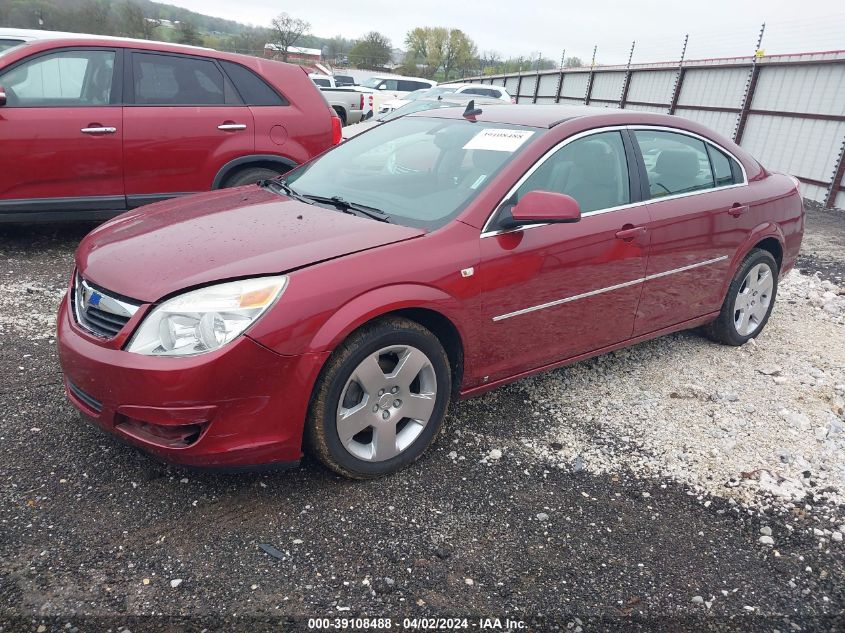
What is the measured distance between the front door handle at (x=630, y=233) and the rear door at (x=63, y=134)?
4248mm

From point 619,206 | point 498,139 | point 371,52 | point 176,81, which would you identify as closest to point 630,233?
point 619,206

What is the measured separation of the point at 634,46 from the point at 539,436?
1911 centimetres

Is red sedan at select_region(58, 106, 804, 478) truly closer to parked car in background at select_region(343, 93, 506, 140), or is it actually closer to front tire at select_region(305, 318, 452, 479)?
front tire at select_region(305, 318, 452, 479)

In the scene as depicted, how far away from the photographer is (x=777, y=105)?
1255 cm

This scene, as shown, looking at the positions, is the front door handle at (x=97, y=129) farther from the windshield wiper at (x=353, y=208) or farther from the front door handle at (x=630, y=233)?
the front door handle at (x=630, y=233)

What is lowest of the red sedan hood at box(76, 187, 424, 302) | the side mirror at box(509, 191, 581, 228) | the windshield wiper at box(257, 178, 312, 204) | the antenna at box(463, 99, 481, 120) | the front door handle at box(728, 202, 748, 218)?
the red sedan hood at box(76, 187, 424, 302)

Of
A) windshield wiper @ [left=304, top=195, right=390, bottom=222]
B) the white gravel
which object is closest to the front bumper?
windshield wiper @ [left=304, top=195, right=390, bottom=222]

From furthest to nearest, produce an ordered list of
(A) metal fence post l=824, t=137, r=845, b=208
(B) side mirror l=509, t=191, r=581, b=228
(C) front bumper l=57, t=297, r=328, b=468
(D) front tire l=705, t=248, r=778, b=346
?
(A) metal fence post l=824, t=137, r=845, b=208 → (D) front tire l=705, t=248, r=778, b=346 → (B) side mirror l=509, t=191, r=581, b=228 → (C) front bumper l=57, t=297, r=328, b=468

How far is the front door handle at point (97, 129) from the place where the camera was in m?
5.37

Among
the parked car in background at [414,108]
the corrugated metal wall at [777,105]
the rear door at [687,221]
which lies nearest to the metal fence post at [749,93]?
the corrugated metal wall at [777,105]

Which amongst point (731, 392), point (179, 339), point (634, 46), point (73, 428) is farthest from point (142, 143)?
point (634, 46)

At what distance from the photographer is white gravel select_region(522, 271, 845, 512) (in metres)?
3.24

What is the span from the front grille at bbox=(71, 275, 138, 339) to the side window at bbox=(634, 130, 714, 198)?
290 cm

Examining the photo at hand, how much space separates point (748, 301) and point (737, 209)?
0.80 metres
